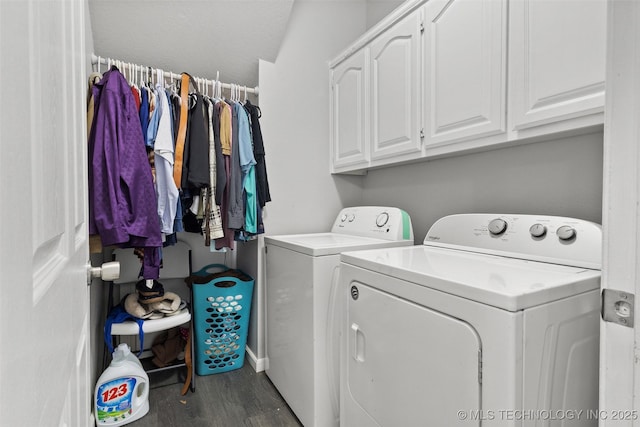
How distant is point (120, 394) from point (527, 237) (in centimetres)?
211

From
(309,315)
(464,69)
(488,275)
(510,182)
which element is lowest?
(309,315)

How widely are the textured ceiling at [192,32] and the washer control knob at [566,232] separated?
2011 mm

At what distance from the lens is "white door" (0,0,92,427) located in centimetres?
24

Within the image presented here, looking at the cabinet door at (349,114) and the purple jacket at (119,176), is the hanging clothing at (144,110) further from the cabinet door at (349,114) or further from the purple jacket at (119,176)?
the cabinet door at (349,114)

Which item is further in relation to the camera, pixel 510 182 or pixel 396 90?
pixel 396 90

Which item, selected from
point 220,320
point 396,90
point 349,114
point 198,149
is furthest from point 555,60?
point 220,320

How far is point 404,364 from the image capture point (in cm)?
100

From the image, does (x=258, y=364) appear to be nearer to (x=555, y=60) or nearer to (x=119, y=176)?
(x=119, y=176)

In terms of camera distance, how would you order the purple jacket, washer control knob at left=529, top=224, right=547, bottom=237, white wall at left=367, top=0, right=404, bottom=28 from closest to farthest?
washer control knob at left=529, top=224, right=547, bottom=237
the purple jacket
white wall at left=367, top=0, right=404, bottom=28

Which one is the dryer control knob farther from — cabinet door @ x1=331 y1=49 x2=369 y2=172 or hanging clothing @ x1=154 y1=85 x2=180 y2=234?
hanging clothing @ x1=154 y1=85 x2=180 y2=234

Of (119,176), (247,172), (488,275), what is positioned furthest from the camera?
(247,172)

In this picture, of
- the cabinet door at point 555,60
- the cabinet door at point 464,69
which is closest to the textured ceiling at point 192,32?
the cabinet door at point 464,69

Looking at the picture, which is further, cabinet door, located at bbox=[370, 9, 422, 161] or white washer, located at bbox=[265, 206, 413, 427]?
cabinet door, located at bbox=[370, 9, 422, 161]

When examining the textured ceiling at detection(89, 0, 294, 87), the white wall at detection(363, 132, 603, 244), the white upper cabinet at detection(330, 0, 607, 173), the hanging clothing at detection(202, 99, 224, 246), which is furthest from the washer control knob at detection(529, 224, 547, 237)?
the textured ceiling at detection(89, 0, 294, 87)
